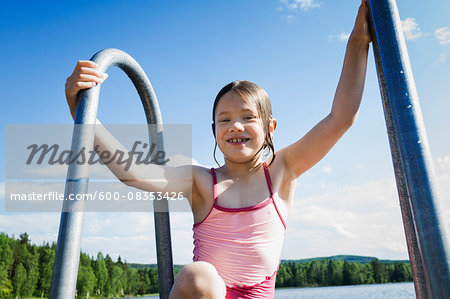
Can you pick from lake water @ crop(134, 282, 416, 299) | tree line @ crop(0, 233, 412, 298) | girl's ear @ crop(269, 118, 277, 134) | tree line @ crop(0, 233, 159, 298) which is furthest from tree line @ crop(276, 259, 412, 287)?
girl's ear @ crop(269, 118, 277, 134)

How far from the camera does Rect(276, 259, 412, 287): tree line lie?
81500 mm

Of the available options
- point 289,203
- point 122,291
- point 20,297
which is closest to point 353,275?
point 122,291

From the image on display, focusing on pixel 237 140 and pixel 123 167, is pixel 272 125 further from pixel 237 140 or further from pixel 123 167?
pixel 123 167

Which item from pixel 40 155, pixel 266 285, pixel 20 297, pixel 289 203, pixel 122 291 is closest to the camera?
pixel 266 285

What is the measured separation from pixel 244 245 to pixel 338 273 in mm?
88226

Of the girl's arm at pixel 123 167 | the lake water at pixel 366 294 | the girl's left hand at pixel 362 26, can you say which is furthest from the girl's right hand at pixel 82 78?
the lake water at pixel 366 294

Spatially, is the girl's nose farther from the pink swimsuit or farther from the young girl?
the pink swimsuit

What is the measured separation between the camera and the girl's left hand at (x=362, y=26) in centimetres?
147

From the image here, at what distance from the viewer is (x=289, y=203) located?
7.08 ft

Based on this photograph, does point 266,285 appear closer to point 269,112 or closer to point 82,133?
point 269,112

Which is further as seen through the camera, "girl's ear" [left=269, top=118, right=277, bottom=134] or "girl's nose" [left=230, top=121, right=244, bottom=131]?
"girl's ear" [left=269, top=118, right=277, bottom=134]

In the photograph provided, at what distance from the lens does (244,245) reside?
6.19ft

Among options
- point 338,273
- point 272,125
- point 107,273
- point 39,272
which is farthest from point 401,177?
point 338,273

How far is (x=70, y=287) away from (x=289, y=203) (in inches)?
54.2
